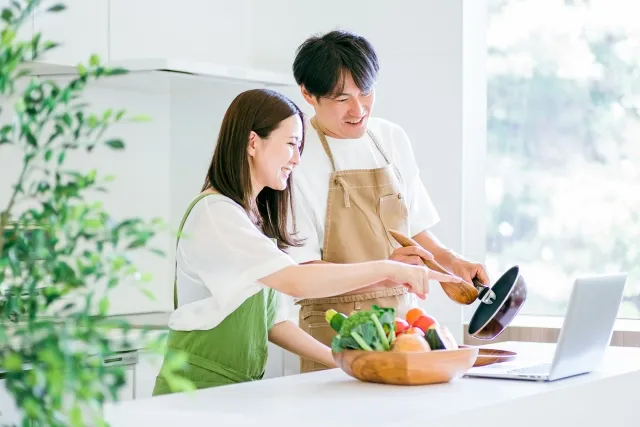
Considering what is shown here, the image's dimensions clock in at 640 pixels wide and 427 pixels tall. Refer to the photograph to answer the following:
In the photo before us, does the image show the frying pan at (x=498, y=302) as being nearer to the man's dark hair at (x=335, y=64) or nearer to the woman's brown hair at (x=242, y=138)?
the woman's brown hair at (x=242, y=138)

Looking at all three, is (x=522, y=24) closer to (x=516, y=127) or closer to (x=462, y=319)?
(x=516, y=127)

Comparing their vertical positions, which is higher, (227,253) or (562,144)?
(562,144)

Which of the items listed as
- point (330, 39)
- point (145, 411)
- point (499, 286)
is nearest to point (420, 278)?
point (499, 286)

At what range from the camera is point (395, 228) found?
8.95 feet

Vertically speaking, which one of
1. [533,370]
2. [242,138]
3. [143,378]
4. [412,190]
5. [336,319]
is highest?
[242,138]

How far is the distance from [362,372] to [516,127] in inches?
85.5

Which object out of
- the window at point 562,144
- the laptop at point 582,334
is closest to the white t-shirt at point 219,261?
the laptop at point 582,334

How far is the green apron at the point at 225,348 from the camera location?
212 cm

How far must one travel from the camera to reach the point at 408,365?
6.07 ft

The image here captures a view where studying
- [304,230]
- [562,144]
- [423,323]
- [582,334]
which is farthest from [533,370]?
[562,144]

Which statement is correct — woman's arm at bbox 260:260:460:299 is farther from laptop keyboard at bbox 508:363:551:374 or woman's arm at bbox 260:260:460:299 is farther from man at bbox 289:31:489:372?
man at bbox 289:31:489:372

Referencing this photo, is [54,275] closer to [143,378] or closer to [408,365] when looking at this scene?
[408,365]

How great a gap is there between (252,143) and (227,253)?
292 mm

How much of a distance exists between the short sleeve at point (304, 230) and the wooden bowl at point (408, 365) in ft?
2.19
